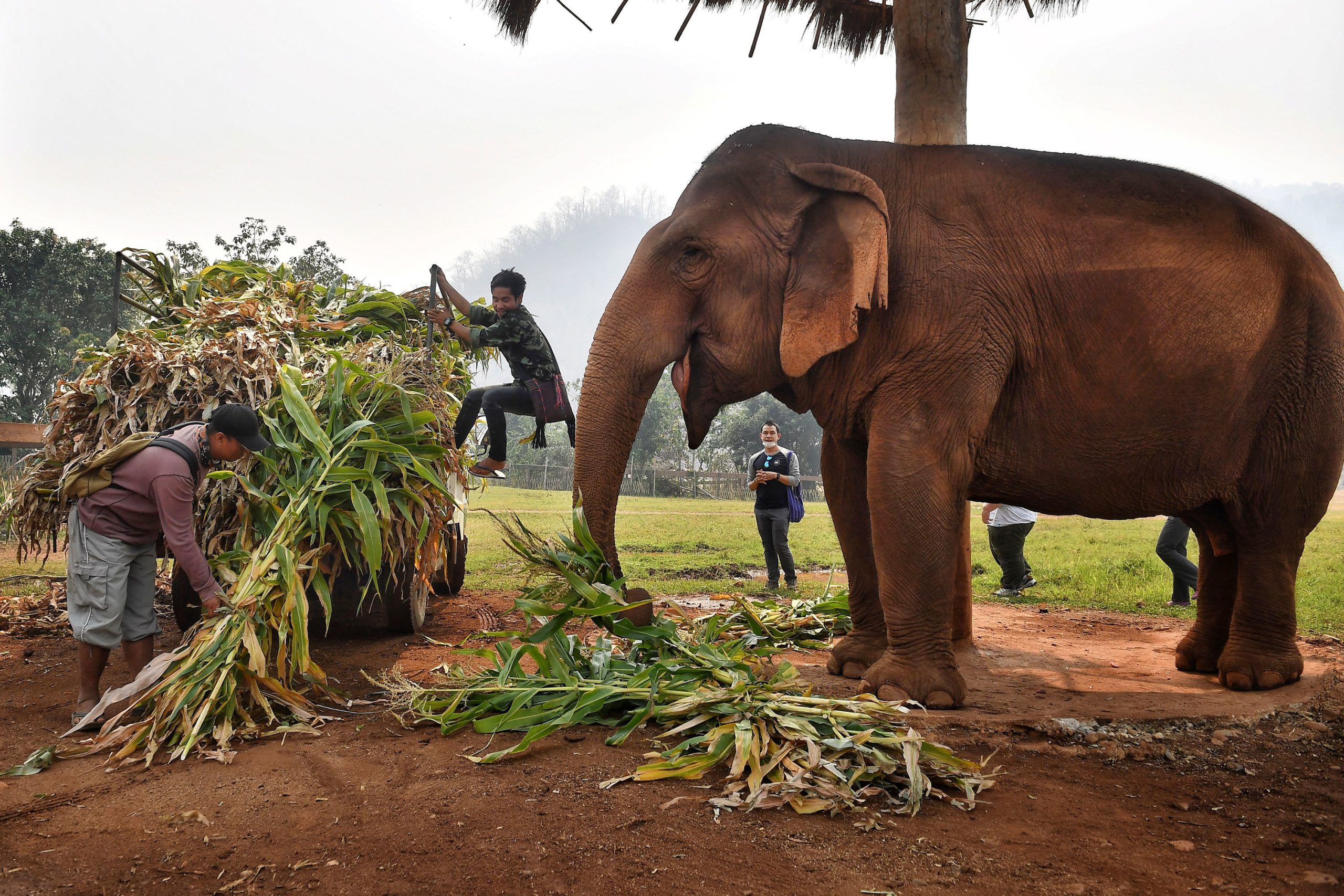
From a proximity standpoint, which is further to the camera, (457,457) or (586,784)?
(457,457)

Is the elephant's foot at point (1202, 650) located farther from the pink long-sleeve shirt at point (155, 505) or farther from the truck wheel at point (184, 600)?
the truck wheel at point (184, 600)

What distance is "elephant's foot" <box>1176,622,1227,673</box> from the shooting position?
17.0ft

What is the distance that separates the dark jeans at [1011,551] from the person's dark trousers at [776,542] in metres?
2.11

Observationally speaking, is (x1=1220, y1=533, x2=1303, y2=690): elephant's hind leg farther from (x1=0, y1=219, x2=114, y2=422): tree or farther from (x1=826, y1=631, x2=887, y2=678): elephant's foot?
(x1=0, y1=219, x2=114, y2=422): tree

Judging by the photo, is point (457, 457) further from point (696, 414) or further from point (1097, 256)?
point (1097, 256)

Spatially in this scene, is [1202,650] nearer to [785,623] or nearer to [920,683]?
[920,683]

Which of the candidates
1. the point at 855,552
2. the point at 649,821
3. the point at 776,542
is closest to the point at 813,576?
the point at 776,542

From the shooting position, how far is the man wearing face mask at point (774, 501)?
9.23 metres

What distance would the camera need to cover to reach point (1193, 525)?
17.0ft

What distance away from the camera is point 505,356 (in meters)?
6.12

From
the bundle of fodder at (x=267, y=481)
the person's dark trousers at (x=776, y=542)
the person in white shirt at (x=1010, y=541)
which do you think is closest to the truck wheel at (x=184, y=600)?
the bundle of fodder at (x=267, y=481)

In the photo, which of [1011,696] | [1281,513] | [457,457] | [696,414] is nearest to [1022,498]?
[1011,696]

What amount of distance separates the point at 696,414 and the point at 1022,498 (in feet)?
5.91

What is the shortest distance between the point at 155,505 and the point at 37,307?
25151 millimetres
